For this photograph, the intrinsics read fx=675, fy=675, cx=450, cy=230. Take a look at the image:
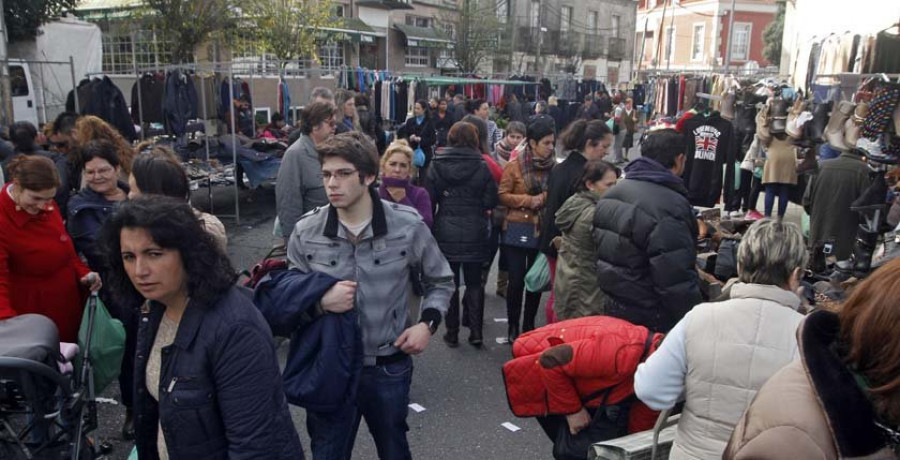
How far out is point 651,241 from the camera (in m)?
3.18

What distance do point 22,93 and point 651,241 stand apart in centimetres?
1404

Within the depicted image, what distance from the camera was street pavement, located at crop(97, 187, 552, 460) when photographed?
401 centimetres

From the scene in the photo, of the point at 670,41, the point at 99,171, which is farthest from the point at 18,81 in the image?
the point at 670,41

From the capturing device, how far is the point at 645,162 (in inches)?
133

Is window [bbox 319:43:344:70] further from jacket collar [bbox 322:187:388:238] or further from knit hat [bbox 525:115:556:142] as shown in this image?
jacket collar [bbox 322:187:388:238]

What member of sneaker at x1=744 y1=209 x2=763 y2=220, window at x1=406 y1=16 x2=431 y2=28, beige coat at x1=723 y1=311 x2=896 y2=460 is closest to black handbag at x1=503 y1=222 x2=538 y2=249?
sneaker at x1=744 y1=209 x2=763 y2=220

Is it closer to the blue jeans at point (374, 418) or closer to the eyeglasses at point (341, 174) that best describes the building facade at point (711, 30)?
the eyeglasses at point (341, 174)

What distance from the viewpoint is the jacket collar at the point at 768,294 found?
2213 mm

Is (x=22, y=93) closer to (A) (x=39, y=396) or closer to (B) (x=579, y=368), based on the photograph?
(A) (x=39, y=396)

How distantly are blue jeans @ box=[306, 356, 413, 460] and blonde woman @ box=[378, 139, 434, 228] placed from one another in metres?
1.95

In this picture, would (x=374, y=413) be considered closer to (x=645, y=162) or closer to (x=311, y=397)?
(x=311, y=397)

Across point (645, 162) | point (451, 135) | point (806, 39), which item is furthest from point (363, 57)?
point (645, 162)

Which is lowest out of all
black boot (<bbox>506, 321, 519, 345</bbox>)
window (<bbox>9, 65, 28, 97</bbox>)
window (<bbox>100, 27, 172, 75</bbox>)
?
black boot (<bbox>506, 321, 519, 345</bbox>)

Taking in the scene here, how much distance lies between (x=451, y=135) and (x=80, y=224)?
8.66ft
